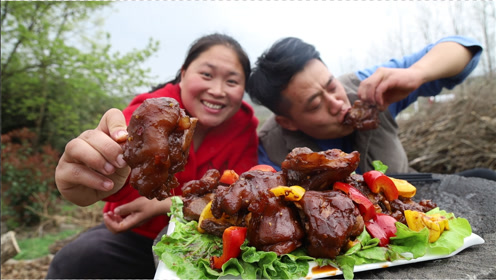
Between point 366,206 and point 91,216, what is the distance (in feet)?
29.0

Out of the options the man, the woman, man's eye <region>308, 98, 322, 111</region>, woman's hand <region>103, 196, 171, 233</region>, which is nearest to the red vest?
the woman

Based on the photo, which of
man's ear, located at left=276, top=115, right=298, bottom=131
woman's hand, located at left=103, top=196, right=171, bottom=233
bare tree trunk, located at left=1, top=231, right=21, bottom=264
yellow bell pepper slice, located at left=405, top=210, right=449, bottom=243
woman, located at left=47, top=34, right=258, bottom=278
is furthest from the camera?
bare tree trunk, located at left=1, top=231, right=21, bottom=264

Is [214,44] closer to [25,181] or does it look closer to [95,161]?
[95,161]

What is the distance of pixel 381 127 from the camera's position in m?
3.87

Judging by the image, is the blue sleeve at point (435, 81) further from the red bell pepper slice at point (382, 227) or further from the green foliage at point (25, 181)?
the green foliage at point (25, 181)

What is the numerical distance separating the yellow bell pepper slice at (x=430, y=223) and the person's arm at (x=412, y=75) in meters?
1.67

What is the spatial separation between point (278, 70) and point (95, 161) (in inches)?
94.9

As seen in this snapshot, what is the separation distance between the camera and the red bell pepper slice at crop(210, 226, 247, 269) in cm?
151

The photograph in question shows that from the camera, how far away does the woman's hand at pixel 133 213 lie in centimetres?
301

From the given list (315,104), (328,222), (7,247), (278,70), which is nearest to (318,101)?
(315,104)

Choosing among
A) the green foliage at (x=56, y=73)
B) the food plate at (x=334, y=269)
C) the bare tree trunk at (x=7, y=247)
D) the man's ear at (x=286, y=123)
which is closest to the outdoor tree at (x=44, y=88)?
the green foliage at (x=56, y=73)

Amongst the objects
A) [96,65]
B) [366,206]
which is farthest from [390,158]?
[96,65]

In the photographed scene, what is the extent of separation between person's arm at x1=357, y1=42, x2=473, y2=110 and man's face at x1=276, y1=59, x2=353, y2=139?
28cm

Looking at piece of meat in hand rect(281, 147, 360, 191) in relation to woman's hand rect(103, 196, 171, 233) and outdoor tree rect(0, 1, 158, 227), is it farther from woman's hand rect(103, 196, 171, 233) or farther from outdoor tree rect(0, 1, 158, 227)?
outdoor tree rect(0, 1, 158, 227)
